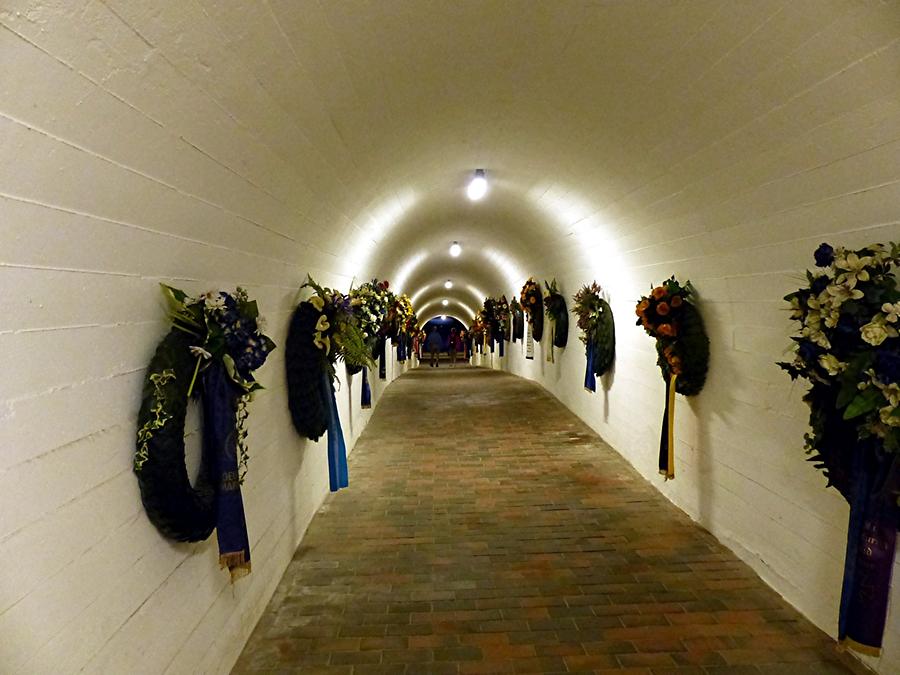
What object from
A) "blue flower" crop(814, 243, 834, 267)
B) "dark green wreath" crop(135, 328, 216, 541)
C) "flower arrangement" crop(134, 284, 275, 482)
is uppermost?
"blue flower" crop(814, 243, 834, 267)

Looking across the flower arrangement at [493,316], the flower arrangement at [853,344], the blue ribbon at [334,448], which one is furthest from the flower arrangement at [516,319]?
the flower arrangement at [853,344]

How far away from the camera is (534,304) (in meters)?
10.5

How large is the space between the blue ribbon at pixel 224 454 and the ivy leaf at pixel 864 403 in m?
2.59

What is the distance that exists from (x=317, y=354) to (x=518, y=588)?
2228 millimetres

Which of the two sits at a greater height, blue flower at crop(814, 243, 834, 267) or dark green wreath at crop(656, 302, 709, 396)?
blue flower at crop(814, 243, 834, 267)

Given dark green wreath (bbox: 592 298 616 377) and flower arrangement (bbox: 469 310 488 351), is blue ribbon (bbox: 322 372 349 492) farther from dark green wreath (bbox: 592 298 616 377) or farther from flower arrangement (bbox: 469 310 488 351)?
flower arrangement (bbox: 469 310 488 351)

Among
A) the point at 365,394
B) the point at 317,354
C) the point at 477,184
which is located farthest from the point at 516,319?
the point at 317,354

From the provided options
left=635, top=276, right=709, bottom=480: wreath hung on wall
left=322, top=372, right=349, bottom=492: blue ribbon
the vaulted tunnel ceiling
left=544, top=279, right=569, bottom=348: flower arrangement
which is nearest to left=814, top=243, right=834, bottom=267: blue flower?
the vaulted tunnel ceiling

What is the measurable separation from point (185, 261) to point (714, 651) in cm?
329

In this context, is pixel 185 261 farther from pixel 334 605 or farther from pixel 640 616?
pixel 640 616

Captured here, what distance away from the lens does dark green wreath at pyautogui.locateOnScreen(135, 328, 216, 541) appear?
1860mm

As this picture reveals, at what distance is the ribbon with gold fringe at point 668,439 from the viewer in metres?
4.64

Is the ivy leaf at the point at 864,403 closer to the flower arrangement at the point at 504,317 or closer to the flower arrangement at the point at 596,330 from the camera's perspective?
the flower arrangement at the point at 596,330

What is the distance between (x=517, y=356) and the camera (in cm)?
1430
